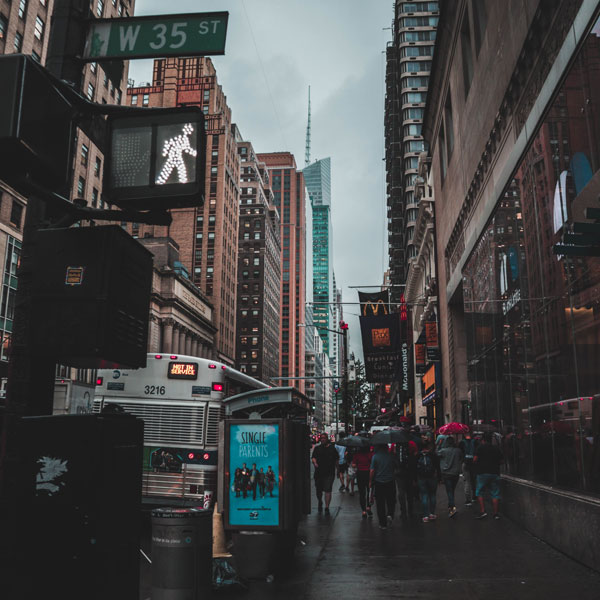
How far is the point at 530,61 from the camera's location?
A: 12.7 meters

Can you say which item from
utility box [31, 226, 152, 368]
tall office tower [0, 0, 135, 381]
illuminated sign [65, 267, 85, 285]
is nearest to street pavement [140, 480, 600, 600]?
utility box [31, 226, 152, 368]

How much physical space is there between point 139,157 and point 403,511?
42.4ft

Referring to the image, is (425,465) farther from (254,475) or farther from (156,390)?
(156,390)

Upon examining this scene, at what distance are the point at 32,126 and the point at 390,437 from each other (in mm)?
11993

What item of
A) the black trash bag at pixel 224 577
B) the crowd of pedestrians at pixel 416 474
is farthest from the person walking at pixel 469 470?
the black trash bag at pixel 224 577

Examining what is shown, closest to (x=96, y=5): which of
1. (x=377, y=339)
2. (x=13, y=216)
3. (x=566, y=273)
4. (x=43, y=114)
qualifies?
(x=13, y=216)

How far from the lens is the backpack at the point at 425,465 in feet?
44.4

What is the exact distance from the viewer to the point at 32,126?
2.93 m

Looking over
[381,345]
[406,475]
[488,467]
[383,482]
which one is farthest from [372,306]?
[383,482]

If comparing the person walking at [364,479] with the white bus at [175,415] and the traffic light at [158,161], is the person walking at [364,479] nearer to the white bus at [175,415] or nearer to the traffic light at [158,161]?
the white bus at [175,415]

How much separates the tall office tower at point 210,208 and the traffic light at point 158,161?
94.5 meters

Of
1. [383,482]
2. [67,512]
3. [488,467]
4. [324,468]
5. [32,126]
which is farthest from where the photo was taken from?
[324,468]

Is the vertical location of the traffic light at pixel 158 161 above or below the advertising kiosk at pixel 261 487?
above

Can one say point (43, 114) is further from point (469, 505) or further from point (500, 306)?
point (469, 505)
